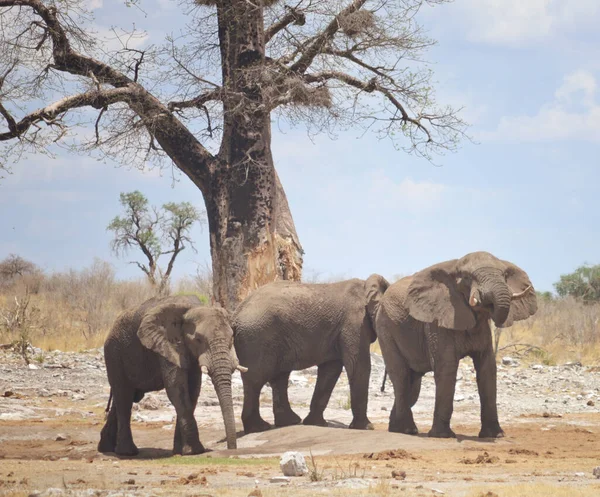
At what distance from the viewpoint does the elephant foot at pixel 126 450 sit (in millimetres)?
12639

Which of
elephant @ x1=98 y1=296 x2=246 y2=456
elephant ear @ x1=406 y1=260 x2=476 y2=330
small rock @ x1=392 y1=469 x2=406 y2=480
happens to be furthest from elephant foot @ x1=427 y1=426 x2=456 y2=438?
small rock @ x1=392 y1=469 x2=406 y2=480

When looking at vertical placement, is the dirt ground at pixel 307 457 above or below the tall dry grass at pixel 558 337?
below

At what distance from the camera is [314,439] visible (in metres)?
12.6

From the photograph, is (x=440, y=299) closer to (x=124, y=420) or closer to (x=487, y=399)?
(x=487, y=399)

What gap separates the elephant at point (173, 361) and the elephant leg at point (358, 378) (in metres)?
2.43

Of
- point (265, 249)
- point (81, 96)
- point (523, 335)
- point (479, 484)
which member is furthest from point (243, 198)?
point (523, 335)

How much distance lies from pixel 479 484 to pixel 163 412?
8.83 m

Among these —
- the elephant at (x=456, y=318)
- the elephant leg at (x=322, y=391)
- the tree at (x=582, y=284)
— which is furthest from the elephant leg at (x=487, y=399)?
the tree at (x=582, y=284)

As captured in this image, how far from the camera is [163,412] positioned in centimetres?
1667

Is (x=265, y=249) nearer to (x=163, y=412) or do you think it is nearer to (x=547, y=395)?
(x=163, y=412)

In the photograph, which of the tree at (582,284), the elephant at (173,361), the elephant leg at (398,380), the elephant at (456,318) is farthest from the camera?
the tree at (582,284)

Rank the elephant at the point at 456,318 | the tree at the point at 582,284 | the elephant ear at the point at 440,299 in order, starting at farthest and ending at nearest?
the tree at the point at 582,284
the elephant ear at the point at 440,299
the elephant at the point at 456,318

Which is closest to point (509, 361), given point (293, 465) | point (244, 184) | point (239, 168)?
point (244, 184)

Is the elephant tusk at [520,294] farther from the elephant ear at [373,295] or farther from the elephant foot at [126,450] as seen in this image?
the elephant foot at [126,450]
